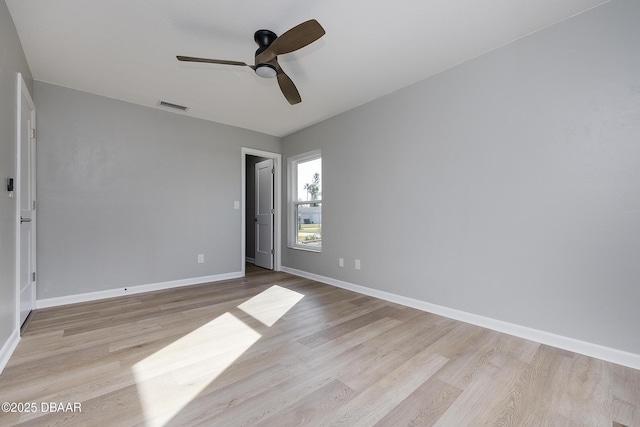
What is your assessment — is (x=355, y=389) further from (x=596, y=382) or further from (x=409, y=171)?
(x=409, y=171)

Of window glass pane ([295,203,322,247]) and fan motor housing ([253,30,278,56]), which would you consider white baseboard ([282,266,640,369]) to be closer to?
window glass pane ([295,203,322,247])

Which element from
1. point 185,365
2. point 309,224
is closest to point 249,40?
point 185,365

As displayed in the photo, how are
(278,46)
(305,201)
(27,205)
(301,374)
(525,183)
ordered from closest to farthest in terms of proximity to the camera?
(301,374) → (278,46) → (525,183) → (27,205) → (305,201)

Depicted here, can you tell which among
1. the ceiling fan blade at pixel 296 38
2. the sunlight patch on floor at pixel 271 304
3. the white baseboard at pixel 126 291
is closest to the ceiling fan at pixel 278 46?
the ceiling fan blade at pixel 296 38

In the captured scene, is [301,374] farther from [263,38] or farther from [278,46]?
[263,38]

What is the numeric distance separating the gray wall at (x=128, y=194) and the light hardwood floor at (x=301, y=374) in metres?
0.78

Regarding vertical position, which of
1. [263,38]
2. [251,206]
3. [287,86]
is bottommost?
[251,206]

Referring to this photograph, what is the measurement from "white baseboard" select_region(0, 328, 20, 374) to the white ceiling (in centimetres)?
232

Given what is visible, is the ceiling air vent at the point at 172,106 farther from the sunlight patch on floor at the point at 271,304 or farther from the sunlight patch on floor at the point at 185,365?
the sunlight patch on floor at the point at 185,365

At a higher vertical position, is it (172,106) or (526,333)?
(172,106)

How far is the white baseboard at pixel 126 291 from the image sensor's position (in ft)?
9.86

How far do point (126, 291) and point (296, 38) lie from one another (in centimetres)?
349

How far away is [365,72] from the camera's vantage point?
2.78 m

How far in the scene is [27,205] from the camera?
2.60 m
